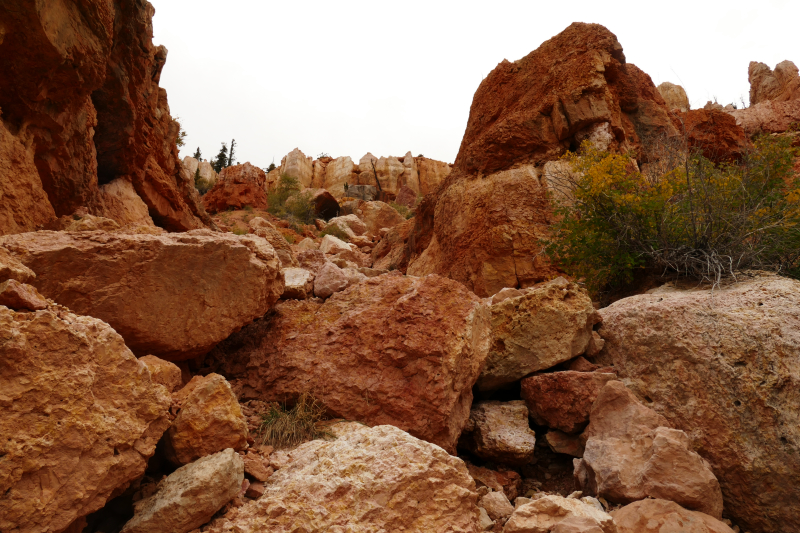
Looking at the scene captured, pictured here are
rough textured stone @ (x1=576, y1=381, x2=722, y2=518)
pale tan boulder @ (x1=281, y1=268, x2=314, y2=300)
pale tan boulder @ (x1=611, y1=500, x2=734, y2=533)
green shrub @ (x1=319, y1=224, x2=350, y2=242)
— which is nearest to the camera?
pale tan boulder @ (x1=611, y1=500, x2=734, y2=533)

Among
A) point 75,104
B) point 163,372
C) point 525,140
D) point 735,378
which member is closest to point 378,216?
point 525,140

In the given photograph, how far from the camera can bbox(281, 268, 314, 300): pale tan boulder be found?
4.34 meters

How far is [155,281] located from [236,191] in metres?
21.0

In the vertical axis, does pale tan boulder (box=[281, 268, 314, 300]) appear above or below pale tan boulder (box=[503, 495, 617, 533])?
above

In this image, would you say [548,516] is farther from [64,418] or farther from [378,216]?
[378,216]

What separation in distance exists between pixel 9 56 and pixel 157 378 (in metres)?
3.22

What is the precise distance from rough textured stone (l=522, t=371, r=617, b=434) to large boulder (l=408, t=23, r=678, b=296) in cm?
394

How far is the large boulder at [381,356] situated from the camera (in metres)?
3.25

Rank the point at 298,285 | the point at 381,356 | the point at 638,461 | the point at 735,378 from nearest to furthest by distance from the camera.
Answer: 1. the point at 638,461
2. the point at 735,378
3. the point at 381,356
4. the point at 298,285

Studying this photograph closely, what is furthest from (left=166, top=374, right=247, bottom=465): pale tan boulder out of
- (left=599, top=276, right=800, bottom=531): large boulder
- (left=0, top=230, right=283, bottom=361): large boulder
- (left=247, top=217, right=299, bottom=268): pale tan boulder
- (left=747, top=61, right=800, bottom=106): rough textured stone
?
(left=747, top=61, right=800, bottom=106): rough textured stone

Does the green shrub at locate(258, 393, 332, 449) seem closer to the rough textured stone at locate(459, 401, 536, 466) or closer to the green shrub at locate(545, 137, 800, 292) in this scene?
the rough textured stone at locate(459, 401, 536, 466)

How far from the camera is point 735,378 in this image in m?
3.14

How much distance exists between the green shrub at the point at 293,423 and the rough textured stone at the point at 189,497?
0.58 metres

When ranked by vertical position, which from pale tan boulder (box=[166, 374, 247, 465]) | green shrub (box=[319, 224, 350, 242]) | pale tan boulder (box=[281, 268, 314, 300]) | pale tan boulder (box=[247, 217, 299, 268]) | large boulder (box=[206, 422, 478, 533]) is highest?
green shrub (box=[319, 224, 350, 242])
